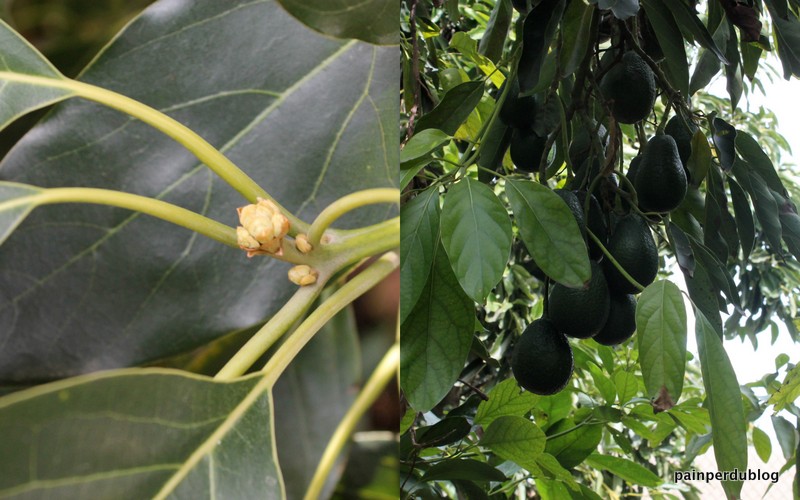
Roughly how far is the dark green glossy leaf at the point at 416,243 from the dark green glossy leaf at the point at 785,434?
0.61 metres

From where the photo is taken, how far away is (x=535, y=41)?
570 mm

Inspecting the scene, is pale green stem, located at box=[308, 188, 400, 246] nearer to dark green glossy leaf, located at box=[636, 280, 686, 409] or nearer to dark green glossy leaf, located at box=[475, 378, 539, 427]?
dark green glossy leaf, located at box=[636, 280, 686, 409]

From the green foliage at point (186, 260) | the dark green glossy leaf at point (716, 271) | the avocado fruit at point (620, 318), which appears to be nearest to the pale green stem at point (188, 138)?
the green foliage at point (186, 260)

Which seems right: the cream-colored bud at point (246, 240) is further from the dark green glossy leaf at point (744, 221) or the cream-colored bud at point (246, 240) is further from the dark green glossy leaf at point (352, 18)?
the dark green glossy leaf at point (744, 221)

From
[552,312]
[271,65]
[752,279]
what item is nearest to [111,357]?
[271,65]

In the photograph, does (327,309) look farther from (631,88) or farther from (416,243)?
(631,88)

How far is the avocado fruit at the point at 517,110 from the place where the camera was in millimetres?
734

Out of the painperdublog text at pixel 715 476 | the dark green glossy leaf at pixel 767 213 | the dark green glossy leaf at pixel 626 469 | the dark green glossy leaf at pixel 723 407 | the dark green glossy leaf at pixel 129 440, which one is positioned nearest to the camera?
the dark green glossy leaf at pixel 129 440

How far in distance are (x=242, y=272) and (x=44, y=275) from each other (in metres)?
0.12

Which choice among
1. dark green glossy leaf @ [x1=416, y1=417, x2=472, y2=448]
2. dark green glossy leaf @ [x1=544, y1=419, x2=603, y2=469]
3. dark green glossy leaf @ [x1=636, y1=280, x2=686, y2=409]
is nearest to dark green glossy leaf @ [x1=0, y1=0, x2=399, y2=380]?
dark green glossy leaf @ [x1=636, y1=280, x2=686, y2=409]

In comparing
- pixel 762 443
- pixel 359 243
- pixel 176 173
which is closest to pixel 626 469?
pixel 762 443

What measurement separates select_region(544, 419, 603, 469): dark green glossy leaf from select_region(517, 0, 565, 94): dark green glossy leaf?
0.42m

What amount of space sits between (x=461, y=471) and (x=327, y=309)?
27 cm

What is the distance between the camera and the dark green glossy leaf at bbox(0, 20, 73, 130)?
1.39 feet
